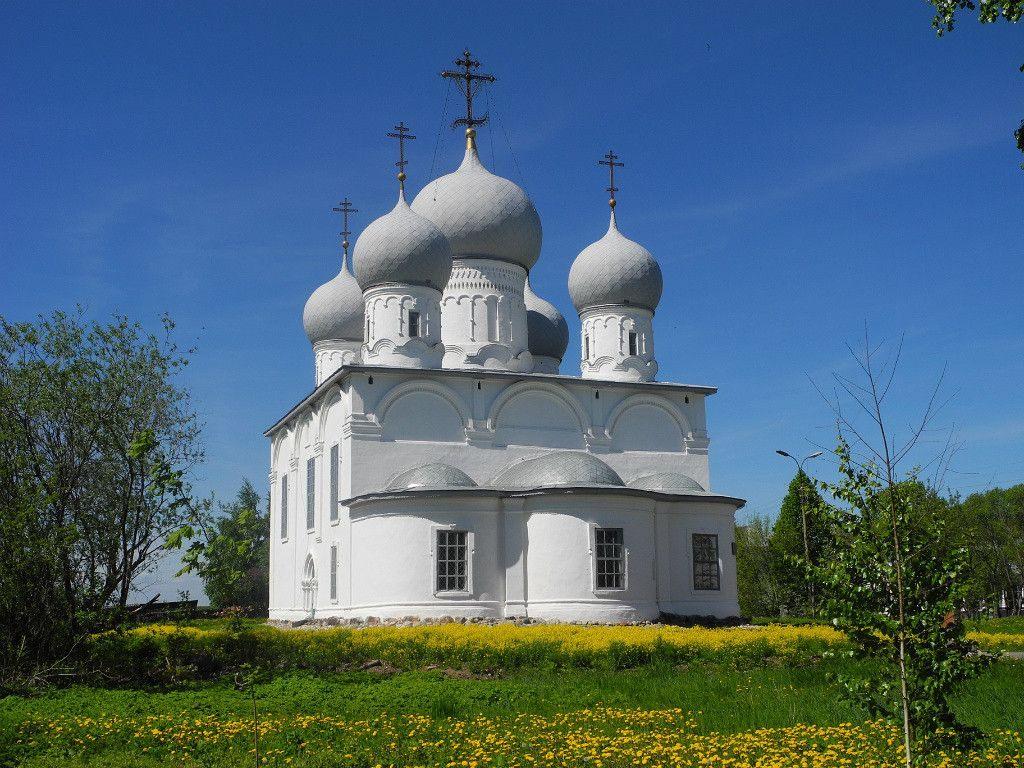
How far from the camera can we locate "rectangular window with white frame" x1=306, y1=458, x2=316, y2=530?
89.8 feet

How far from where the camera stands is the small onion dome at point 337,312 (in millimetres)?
33750

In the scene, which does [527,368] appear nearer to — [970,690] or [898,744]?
[970,690]

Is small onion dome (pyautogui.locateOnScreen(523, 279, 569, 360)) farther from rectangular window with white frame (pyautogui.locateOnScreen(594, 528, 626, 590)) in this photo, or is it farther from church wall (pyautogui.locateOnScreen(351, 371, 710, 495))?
rectangular window with white frame (pyautogui.locateOnScreen(594, 528, 626, 590))

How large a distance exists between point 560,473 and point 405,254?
6791 millimetres

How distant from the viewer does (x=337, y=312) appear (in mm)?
33750

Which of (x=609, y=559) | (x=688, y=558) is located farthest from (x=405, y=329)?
(x=688, y=558)

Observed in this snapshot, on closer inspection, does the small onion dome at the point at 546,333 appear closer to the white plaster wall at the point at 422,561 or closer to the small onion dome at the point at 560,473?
the small onion dome at the point at 560,473

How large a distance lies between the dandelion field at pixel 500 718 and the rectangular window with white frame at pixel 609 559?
18.8 feet

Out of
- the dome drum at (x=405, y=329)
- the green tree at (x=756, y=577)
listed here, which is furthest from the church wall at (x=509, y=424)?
the green tree at (x=756, y=577)

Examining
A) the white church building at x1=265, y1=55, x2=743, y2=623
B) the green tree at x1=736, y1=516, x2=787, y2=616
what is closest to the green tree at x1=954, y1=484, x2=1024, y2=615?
the green tree at x1=736, y1=516, x2=787, y2=616

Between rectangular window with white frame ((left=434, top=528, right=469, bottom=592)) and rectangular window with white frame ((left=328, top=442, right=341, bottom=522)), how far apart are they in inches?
138

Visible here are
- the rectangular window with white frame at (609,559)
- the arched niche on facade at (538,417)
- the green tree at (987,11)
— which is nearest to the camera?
the green tree at (987,11)

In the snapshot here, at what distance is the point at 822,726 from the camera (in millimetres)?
9820

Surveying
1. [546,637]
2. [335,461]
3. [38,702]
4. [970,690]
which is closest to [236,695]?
[38,702]
